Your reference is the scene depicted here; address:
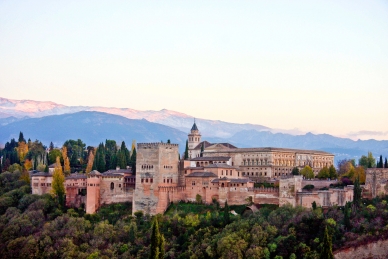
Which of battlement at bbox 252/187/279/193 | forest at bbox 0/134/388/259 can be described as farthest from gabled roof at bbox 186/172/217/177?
battlement at bbox 252/187/279/193

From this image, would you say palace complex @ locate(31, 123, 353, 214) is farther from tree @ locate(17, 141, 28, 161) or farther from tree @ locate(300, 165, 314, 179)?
tree @ locate(17, 141, 28, 161)

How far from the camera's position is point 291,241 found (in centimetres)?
4312

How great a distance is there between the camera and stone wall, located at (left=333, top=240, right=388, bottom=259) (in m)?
41.2

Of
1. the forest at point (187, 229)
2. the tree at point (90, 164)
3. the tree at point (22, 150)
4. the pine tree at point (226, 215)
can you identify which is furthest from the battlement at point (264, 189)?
the tree at point (22, 150)

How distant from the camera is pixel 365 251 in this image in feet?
136

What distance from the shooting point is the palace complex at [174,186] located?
4878 cm

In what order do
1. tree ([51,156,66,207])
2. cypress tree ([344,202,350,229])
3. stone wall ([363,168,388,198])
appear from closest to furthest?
cypress tree ([344,202,350,229]) → stone wall ([363,168,388,198]) → tree ([51,156,66,207])

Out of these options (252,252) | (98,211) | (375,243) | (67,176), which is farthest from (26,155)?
(375,243)

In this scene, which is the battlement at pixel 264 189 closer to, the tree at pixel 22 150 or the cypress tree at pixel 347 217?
the cypress tree at pixel 347 217

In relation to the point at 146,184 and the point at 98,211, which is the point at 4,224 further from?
the point at 146,184

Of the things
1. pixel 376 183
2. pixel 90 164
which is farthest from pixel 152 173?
pixel 376 183

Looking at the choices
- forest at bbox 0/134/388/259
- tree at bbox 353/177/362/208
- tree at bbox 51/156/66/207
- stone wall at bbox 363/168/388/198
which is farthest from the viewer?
tree at bbox 51/156/66/207

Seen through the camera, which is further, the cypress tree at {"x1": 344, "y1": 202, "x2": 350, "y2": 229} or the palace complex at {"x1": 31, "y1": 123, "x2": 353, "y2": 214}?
the palace complex at {"x1": 31, "y1": 123, "x2": 353, "y2": 214}

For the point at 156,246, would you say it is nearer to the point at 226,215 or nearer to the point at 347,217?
the point at 226,215
